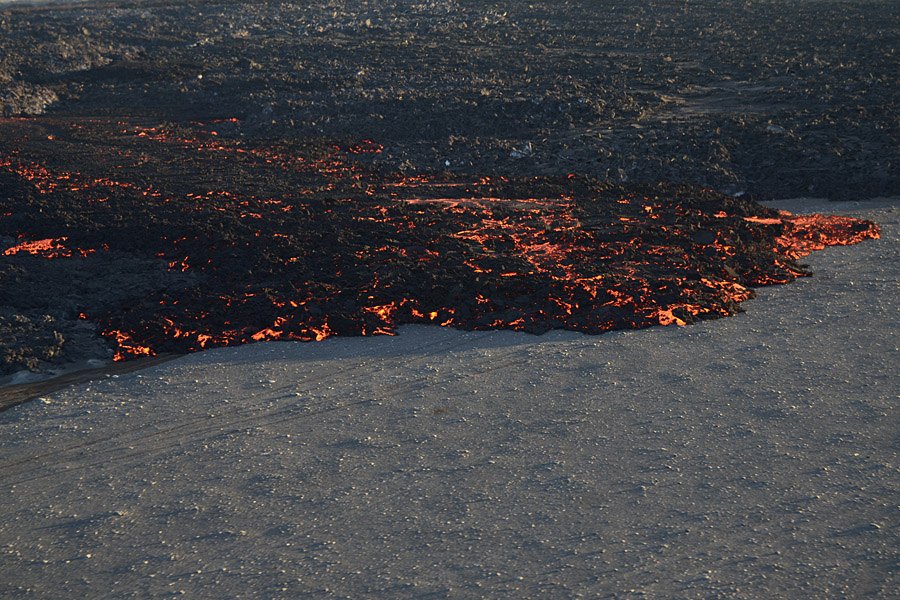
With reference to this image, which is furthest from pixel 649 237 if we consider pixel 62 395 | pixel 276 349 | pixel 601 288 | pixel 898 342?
pixel 62 395

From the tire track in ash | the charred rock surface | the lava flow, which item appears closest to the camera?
the tire track in ash

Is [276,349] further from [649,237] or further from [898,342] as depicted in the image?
[898,342]

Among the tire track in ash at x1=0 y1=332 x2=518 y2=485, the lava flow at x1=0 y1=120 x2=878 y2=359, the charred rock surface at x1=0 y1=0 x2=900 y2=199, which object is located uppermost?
the charred rock surface at x1=0 y1=0 x2=900 y2=199

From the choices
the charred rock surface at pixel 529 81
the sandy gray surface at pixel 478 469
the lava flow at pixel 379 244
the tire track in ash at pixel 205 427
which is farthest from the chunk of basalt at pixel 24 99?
A: the tire track in ash at pixel 205 427

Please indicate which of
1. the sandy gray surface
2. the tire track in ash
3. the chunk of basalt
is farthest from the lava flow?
the chunk of basalt

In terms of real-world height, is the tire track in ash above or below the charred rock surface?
below

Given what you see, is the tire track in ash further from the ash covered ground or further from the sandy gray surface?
the ash covered ground

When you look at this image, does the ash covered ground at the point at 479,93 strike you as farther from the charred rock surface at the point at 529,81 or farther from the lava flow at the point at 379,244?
the lava flow at the point at 379,244
